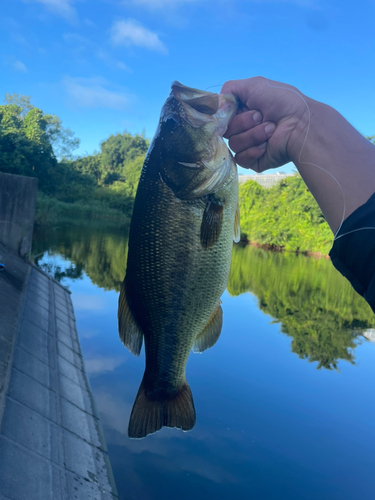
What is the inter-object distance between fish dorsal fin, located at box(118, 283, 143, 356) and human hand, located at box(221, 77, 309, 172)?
2.89 ft

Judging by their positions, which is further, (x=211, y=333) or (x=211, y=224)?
(x=211, y=333)

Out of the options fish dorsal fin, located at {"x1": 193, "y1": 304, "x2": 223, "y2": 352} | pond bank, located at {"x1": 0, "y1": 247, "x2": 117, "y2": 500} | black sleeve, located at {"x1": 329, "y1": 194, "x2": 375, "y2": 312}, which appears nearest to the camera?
black sleeve, located at {"x1": 329, "y1": 194, "x2": 375, "y2": 312}

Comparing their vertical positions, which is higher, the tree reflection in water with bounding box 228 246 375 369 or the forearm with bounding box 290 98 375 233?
the forearm with bounding box 290 98 375 233

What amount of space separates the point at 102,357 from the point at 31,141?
27.1 m

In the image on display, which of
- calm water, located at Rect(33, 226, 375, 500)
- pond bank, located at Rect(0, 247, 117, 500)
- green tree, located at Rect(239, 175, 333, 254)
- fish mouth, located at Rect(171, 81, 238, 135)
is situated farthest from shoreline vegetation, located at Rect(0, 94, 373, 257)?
fish mouth, located at Rect(171, 81, 238, 135)

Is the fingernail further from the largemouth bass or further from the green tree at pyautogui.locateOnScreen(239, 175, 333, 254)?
the green tree at pyautogui.locateOnScreen(239, 175, 333, 254)

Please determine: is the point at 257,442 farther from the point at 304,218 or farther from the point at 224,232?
the point at 304,218

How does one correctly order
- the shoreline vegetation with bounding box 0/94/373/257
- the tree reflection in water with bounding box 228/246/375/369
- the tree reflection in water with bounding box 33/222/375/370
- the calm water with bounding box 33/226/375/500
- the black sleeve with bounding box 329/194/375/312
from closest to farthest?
the black sleeve with bounding box 329/194/375/312, the calm water with bounding box 33/226/375/500, the tree reflection in water with bounding box 228/246/375/369, the tree reflection in water with bounding box 33/222/375/370, the shoreline vegetation with bounding box 0/94/373/257

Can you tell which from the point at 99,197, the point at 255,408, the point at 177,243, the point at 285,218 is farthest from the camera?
the point at 99,197

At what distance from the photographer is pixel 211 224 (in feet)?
5.45

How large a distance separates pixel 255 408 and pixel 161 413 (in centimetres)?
599

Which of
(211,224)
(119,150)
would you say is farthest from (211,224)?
(119,150)

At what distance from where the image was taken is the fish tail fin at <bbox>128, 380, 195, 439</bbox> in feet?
5.65

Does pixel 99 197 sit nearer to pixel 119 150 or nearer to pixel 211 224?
pixel 211 224
